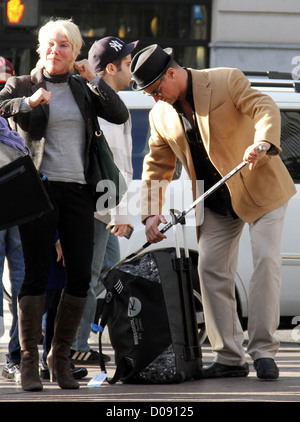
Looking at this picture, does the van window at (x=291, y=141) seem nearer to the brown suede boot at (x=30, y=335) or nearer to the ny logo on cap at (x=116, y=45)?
the ny logo on cap at (x=116, y=45)

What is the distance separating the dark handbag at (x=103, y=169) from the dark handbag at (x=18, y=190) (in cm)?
97

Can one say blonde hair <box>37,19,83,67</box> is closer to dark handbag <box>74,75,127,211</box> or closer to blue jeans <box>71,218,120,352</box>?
dark handbag <box>74,75,127,211</box>

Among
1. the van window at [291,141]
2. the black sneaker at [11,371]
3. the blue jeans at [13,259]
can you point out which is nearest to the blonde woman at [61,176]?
the black sneaker at [11,371]

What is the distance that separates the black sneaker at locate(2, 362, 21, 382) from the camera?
5203 millimetres

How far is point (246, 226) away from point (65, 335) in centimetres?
217

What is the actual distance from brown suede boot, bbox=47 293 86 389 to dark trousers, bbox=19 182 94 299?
6cm

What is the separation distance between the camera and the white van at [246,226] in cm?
661

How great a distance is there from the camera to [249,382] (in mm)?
5113

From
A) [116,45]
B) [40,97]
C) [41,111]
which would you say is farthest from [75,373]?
[116,45]

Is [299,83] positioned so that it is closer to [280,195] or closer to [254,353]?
[280,195]

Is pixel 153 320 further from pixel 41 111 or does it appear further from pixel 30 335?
pixel 41 111

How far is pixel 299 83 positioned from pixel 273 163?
1947 millimetres

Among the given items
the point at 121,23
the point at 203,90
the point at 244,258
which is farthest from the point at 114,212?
the point at 121,23
